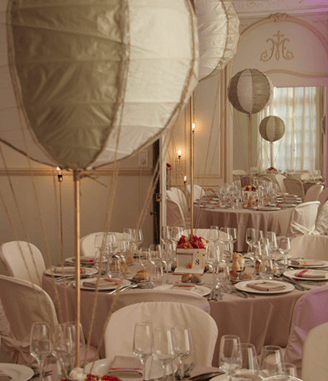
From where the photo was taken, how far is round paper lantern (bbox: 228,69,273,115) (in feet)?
24.2

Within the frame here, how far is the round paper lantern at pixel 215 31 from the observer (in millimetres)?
3602

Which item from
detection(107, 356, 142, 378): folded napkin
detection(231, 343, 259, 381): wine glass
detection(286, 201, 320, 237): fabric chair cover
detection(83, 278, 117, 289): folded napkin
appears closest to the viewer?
detection(231, 343, 259, 381): wine glass

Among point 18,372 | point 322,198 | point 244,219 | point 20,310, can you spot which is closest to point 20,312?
point 20,310

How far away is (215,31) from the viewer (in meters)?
3.64

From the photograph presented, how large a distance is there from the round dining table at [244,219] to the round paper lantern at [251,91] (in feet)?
4.88

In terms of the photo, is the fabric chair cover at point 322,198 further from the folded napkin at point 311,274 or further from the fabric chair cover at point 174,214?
the folded napkin at point 311,274

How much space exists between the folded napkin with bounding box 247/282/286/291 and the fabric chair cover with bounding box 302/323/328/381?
804 mm

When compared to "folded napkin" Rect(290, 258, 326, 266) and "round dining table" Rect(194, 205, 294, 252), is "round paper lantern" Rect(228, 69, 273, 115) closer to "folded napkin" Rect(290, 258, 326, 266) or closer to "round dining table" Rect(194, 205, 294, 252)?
"round dining table" Rect(194, 205, 294, 252)

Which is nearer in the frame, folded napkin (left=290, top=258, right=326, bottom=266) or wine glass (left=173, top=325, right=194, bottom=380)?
wine glass (left=173, top=325, right=194, bottom=380)

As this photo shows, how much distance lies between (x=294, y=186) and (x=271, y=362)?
8844 mm

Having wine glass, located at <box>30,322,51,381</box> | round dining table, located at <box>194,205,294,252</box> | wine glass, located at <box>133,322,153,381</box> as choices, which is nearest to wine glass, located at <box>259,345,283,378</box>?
wine glass, located at <box>133,322,153,381</box>

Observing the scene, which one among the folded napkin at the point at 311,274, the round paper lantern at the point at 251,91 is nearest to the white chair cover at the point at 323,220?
the round paper lantern at the point at 251,91

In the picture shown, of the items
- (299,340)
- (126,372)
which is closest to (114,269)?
(299,340)

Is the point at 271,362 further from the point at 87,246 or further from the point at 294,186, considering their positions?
the point at 294,186
